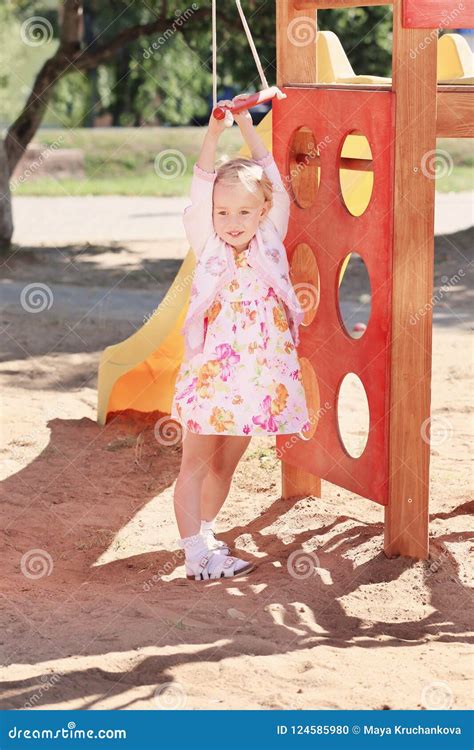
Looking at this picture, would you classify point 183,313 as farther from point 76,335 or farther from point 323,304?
point 76,335

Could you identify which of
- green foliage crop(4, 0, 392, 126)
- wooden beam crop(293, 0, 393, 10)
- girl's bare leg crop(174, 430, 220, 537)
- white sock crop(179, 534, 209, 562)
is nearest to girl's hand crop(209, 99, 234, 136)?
wooden beam crop(293, 0, 393, 10)

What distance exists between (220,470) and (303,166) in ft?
4.11

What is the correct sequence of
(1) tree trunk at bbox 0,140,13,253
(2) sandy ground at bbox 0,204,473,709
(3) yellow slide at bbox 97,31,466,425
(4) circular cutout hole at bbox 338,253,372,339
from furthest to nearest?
(1) tree trunk at bbox 0,140,13,253 < (4) circular cutout hole at bbox 338,253,372,339 < (3) yellow slide at bbox 97,31,466,425 < (2) sandy ground at bbox 0,204,473,709

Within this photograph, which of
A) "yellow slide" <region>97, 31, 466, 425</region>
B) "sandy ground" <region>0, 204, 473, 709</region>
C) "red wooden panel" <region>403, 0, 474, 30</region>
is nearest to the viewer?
"sandy ground" <region>0, 204, 473, 709</region>

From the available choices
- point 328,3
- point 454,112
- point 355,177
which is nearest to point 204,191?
point 454,112

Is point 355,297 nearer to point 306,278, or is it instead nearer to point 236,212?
point 306,278

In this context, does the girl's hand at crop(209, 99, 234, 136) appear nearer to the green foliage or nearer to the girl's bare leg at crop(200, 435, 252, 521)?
the girl's bare leg at crop(200, 435, 252, 521)

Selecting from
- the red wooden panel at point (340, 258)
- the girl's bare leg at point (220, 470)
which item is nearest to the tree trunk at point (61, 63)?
the red wooden panel at point (340, 258)

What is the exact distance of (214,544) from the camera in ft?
13.8

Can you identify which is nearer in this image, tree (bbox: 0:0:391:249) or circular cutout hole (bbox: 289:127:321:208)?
circular cutout hole (bbox: 289:127:321:208)

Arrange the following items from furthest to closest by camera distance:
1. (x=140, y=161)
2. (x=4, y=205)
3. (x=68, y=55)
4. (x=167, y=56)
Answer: (x=167, y=56) < (x=140, y=161) < (x=68, y=55) < (x=4, y=205)

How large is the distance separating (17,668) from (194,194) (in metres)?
1.66

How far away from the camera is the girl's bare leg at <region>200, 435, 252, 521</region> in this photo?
4.18m

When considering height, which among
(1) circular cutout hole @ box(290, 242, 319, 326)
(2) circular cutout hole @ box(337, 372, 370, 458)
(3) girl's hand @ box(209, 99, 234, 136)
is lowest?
(2) circular cutout hole @ box(337, 372, 370, 458)
